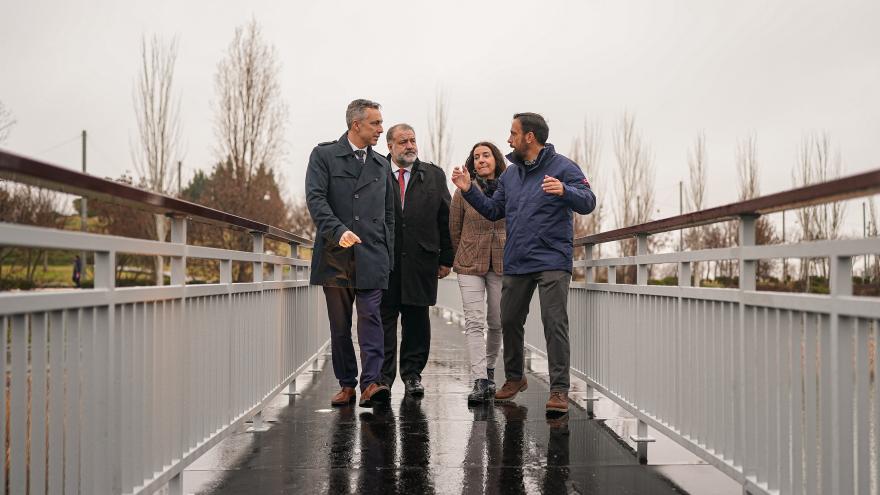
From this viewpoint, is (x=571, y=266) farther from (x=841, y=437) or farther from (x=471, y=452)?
(x=841, y=437)

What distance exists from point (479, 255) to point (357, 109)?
1465mm

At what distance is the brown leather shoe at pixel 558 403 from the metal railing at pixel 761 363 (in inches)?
17.5

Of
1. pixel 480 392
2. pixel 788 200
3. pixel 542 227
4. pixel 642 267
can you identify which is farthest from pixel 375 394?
pixel 788 200

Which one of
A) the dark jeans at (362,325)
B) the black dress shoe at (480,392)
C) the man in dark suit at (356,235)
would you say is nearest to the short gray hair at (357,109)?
the man in dark suit at (356,235)

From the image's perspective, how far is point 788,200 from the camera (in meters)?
2.83

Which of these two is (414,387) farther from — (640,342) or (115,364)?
(115,364)

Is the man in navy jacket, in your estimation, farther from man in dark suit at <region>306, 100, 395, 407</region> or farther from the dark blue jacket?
man in dark suit at <region>306, 100, 395, 407</region>

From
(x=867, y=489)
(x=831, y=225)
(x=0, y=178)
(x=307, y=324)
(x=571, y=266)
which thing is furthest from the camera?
(x=831, y=225)

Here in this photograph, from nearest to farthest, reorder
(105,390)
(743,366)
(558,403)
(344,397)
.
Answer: (105,390), (743,366), (558,403), (344,397)

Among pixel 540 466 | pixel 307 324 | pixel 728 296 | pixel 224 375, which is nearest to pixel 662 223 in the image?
pixel 728 296

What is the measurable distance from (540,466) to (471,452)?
0.46m

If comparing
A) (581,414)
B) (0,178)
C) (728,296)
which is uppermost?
(0,178)

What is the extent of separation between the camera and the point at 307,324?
7.20 meters

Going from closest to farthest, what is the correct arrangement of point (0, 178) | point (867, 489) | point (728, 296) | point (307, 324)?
point (0, 178) < point (867, 489) < point (728, 296) < point (307, 324)
